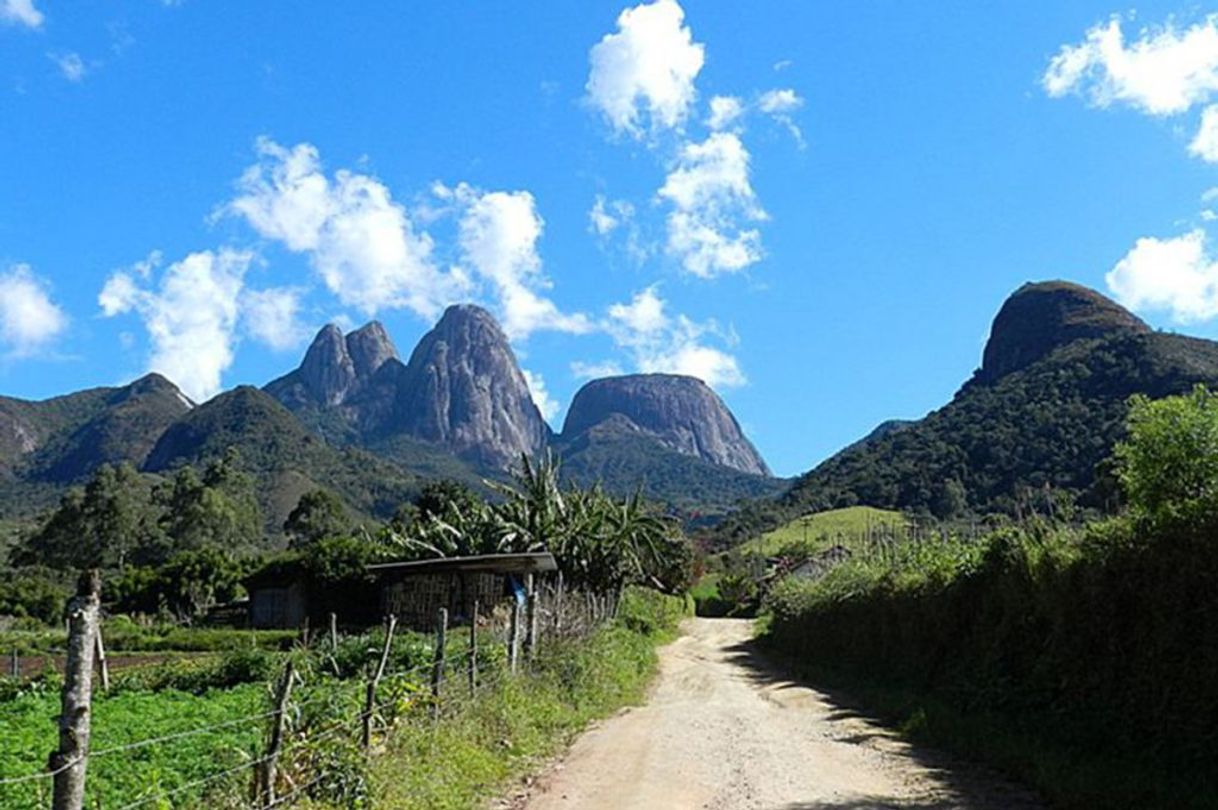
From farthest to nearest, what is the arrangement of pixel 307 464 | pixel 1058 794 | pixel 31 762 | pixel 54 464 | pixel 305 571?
pixel 54 464
pixel 307 464
pixel 305 571
pixel 31 762
pixel 1058 794

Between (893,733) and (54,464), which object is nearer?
(893,733)

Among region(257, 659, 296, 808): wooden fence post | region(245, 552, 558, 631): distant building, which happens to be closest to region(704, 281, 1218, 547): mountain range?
region(245, 552, 558, 631): distant building

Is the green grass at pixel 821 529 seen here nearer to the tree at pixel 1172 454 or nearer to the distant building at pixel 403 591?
the distant building at pixel 403 591

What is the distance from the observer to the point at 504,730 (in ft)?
40.1

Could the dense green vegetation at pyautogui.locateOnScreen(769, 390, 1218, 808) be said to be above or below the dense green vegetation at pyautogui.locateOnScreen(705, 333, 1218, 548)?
below

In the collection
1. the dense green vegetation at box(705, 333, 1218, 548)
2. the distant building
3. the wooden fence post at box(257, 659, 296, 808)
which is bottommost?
the wooden fence post at box(257, 659, 296, 808)

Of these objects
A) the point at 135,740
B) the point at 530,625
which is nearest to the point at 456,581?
the point at 530,625

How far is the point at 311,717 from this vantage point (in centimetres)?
884

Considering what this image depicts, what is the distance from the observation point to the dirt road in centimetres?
969

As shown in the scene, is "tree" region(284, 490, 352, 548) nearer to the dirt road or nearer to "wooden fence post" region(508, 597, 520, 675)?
the dirt road

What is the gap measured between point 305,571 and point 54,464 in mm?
139987

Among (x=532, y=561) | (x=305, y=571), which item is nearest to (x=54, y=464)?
(x=305, y=571)

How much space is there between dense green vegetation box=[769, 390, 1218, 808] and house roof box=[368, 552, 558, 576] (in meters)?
13.5

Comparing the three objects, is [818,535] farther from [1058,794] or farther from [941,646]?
[1058,794]
